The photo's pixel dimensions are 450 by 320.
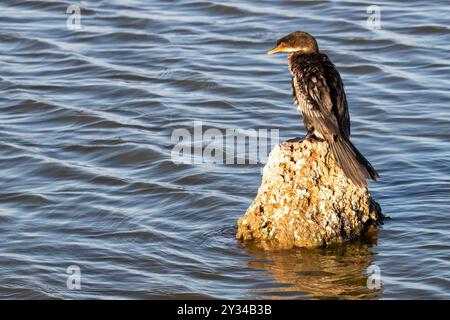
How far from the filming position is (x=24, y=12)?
54.5 feet

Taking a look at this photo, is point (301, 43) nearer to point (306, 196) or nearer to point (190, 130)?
point (306, 196)

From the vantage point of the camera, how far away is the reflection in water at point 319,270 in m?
8.65

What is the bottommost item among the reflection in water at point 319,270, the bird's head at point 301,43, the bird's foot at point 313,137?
the reflection in water at point 319,270

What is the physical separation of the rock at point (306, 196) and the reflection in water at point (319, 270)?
129 mm

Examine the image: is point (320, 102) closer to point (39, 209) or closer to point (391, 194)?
point (391, 194)

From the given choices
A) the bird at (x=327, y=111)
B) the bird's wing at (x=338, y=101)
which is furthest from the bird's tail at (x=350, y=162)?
the bird's wing at (x=338, y=101)

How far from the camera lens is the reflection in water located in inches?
340

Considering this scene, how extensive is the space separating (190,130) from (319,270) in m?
3.68

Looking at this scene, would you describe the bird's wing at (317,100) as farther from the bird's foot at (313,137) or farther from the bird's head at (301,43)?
the bird's head at (301,43)

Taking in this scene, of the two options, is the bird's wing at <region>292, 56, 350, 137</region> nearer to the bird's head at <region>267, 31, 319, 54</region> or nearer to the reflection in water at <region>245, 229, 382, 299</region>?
the bird's head at <region>267, 31, 319, 54</region>

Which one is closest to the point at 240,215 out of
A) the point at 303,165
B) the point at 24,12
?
the point at 303,165

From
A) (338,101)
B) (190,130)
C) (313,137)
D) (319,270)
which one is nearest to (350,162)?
(313,137)

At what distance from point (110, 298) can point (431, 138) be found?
4.57 metres

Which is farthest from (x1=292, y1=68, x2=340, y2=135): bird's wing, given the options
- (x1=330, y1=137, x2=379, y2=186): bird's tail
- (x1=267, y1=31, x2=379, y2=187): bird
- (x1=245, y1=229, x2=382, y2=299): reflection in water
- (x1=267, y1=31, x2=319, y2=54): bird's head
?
(x1=245, y1=229, x2=382, y2=299): reflection in water
